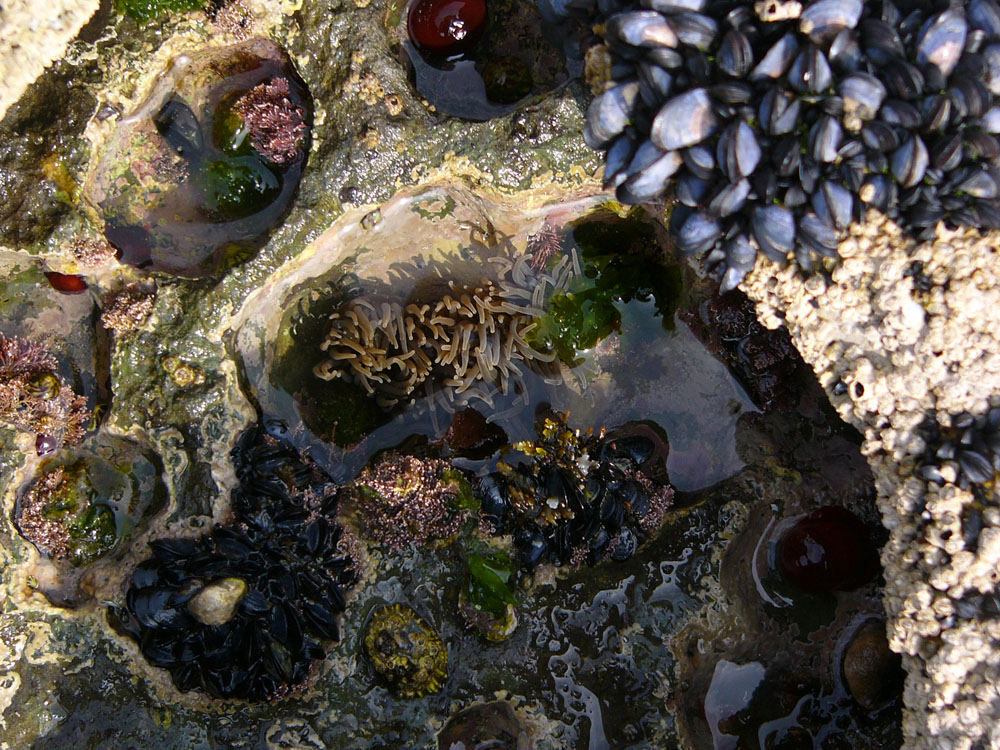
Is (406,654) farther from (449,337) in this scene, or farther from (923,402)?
(923,402)

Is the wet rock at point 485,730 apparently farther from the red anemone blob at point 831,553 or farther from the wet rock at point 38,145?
the wet rock at point 38,145

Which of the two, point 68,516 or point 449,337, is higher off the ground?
point 449,337

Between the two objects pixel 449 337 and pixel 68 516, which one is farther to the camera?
pixel 449 337

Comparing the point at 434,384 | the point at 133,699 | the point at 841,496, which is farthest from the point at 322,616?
the point at 841,496

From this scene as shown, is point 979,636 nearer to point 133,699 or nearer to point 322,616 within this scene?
point 322,616

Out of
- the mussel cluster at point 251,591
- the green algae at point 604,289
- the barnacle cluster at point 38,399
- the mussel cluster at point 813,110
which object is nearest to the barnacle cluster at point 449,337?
the green algae at point 604,289

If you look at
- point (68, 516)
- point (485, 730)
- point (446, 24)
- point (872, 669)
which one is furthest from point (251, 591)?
point (872, 669)

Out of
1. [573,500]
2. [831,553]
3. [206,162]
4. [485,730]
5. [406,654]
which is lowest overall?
[485,730]
